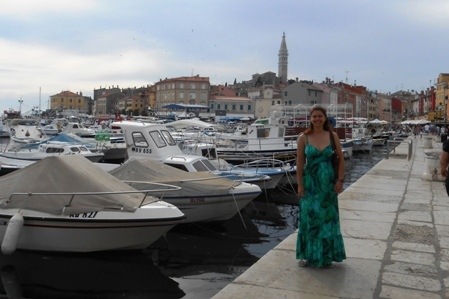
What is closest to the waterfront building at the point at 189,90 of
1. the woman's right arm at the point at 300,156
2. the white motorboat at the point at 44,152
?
the white motorboat at the point at 44,152

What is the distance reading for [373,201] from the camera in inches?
436

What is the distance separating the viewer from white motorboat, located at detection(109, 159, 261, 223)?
12273mm

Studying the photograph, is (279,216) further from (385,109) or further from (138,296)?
(385,109)

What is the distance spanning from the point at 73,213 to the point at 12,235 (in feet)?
3.50

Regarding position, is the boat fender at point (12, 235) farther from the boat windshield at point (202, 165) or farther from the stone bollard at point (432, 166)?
the stone bollard at point (432, 166)

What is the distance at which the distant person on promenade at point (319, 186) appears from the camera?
5586 mm

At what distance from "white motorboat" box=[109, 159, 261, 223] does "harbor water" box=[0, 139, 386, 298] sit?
56cm

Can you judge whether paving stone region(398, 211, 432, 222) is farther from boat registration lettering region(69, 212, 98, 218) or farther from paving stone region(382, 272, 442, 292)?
boat registration lettering region(69, 212, 98, 218)

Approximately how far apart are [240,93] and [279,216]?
14573 cm

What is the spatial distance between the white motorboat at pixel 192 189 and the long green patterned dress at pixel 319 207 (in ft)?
21.7

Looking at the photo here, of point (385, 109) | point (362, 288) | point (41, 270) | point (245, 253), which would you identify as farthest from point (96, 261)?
point (385, 109)

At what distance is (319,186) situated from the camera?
5609mm

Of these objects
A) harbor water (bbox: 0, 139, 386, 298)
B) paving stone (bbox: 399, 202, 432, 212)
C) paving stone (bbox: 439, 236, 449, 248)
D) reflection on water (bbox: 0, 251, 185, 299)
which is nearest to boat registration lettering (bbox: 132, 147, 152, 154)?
harbor water (bbox: 0, 139, 386, 298)

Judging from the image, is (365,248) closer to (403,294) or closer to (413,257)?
(413,257)
